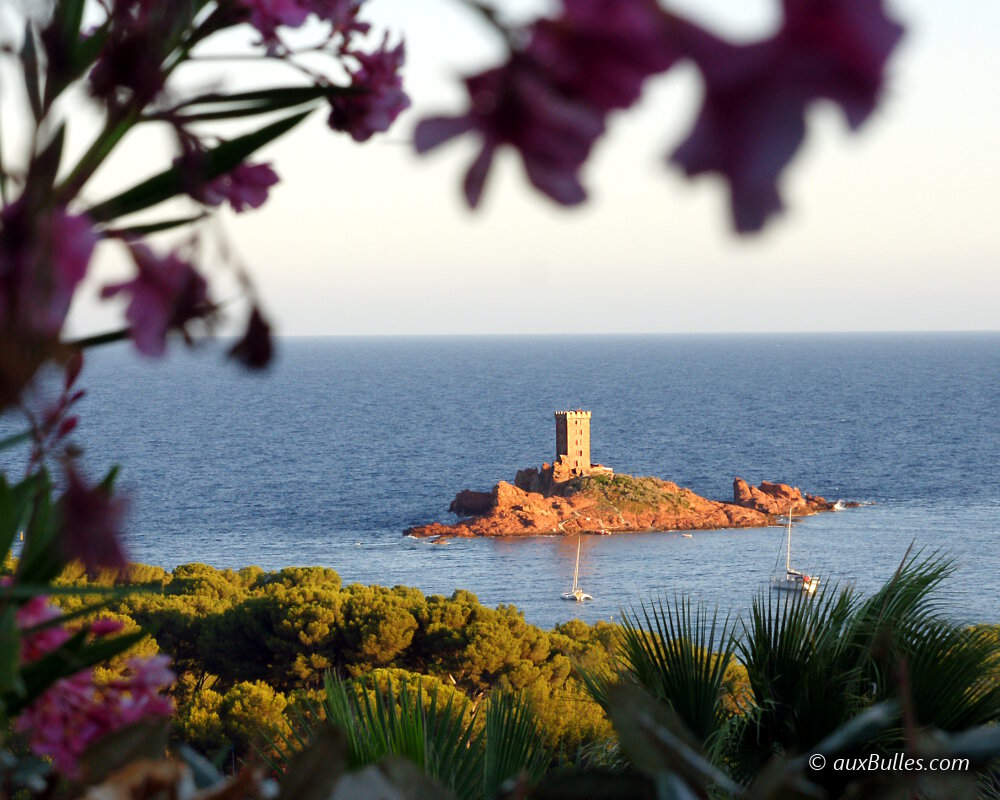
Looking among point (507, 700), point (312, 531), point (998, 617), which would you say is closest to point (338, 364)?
point (312, 531)

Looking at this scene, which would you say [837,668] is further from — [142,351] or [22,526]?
[142,351]

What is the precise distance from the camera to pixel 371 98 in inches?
36.9

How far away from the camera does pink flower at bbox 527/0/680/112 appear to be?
32 centimetres

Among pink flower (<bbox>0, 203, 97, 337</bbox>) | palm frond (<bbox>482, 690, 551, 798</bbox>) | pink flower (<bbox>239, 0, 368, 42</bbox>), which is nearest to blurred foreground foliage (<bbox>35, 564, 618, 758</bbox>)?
palm frond (<bbox>482, 690, 551, 798</bbox>)

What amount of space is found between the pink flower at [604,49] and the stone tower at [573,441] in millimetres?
44636

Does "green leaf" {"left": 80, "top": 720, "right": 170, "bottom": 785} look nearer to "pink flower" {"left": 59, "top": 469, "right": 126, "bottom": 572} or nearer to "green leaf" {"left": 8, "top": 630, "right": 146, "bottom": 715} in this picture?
"green leaf" {"left": 8, "top": 630, "right": 146, "bottom": 715}

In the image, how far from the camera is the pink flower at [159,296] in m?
0.50

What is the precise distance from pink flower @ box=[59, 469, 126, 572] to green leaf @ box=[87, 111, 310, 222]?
0.27 meters

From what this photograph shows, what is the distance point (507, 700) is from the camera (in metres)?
3.16

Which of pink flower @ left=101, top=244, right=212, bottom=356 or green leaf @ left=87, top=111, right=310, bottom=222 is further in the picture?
green leaf @ left=87, top=111, right=310, bottom=222

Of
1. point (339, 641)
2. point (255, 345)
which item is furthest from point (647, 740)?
point (339, 641)

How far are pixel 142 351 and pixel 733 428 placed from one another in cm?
7248

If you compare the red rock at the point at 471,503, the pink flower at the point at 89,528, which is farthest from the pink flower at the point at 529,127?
the red rock at the point at 471,503

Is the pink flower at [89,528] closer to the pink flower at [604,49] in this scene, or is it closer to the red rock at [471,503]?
the pink flower at [604,49]
